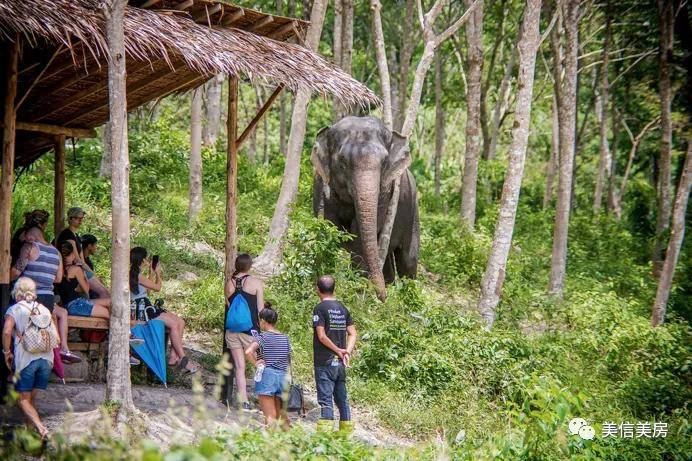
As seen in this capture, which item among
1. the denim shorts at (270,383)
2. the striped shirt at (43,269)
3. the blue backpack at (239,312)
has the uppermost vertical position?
the striped shirt at (43,269)

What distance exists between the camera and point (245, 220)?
17.7 meters

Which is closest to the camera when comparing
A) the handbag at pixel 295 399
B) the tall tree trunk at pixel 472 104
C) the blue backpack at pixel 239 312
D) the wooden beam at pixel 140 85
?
the handbag at pixel 295 399

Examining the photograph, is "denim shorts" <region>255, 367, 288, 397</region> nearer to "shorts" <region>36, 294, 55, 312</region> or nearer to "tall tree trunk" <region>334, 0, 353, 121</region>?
"shorts" <region>36, 294, 55, 312</region>

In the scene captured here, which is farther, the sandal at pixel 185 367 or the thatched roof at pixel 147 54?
the sandal at pixel 185 367

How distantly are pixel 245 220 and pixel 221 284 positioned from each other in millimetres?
4937

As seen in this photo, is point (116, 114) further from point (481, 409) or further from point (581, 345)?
point (581, 345)

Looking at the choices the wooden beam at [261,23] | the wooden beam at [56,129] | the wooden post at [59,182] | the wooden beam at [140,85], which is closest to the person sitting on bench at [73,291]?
the wooden beam at [56,129]

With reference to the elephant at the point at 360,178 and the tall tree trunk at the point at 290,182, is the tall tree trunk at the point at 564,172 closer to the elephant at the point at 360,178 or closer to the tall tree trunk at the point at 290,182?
the elephant at the point at 360,178

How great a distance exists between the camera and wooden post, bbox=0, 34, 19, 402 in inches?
328

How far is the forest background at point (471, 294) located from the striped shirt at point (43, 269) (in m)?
2.98

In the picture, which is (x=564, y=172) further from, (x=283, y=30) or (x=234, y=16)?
(x=234, y=16)

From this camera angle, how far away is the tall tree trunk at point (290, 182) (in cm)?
1457

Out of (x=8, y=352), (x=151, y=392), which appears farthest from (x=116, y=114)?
(x=151, y=392)

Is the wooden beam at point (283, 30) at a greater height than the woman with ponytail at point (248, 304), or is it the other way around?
the wooden beam at point (283, 30)
